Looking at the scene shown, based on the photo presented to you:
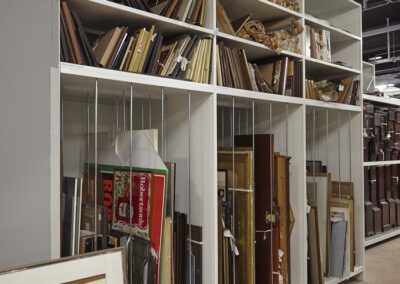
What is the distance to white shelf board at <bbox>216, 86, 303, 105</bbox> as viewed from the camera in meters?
1.93

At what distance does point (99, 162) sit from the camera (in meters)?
1.94

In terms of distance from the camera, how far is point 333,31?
9.30 ft

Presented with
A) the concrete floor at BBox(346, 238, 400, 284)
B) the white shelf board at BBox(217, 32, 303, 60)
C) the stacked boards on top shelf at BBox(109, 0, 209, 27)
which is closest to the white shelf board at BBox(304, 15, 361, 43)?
the white shelf board at BBox(217, 32, 303, 60)

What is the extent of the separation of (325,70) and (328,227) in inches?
49.9

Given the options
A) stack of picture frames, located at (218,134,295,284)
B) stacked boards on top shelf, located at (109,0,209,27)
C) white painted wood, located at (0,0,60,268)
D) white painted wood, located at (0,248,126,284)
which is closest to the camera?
white painted wood, located at (0,248,126,284)

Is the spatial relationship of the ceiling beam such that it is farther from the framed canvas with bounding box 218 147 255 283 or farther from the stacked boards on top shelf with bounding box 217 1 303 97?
the framed canvas with bounding box 218 147 255 283

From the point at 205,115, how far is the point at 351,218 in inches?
66.3

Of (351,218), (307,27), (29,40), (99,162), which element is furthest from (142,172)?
(351,218)

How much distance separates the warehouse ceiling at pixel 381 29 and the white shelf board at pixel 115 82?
2.53 meters

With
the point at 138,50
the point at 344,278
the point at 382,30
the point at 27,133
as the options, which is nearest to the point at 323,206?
the point at 344,278

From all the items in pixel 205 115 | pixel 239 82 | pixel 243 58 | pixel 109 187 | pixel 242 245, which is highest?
pixel 243 58

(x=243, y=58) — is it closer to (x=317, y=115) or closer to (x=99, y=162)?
(x=99, y=162)

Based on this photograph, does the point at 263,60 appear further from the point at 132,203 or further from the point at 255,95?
the point at 132,203

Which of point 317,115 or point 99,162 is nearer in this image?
point 99,162
